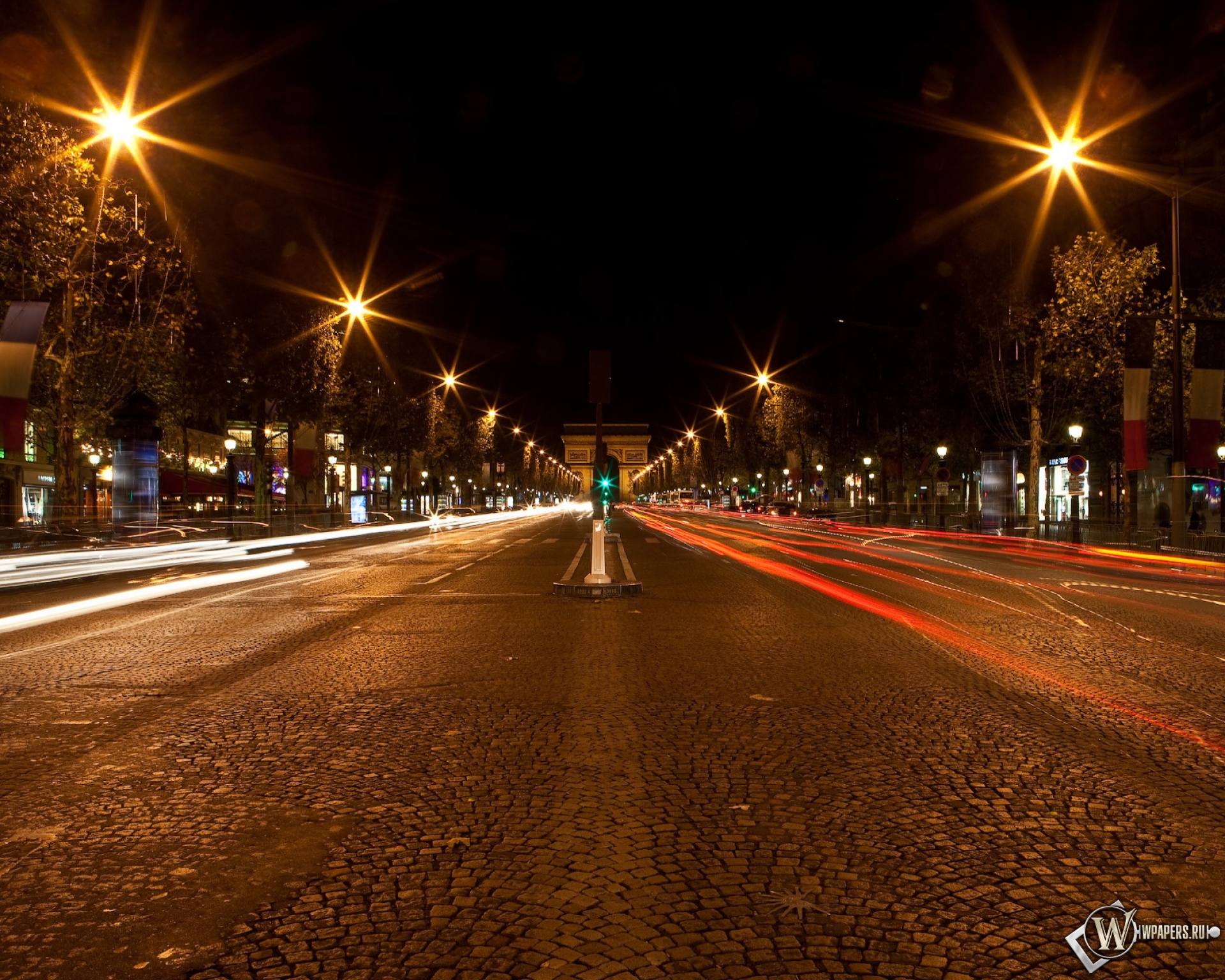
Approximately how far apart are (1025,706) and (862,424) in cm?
5111

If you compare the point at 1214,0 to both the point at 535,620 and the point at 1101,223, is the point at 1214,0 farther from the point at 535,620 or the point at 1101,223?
the point at 535,620

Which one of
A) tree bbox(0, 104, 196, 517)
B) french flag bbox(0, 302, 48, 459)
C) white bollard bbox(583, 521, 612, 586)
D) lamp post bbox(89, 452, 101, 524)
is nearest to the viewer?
white bollard bbox(583, 521, 612, 586)

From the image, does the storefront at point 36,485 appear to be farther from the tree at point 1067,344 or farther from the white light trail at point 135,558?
the tree at point 1067,344

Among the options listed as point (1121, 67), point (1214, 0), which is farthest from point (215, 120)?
point (1214, 0)

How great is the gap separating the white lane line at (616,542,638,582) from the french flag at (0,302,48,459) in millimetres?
13276

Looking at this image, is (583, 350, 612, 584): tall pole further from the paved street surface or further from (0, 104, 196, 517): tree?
(0, 104, 196, 517): tree

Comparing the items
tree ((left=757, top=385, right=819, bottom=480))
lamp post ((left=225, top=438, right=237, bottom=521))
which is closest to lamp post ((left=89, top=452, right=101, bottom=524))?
lamp post ((left=225, top=438, right=237, bottom=521))

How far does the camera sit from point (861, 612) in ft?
44.5

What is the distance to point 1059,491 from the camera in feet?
175

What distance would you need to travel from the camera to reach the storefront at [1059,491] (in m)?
49.0

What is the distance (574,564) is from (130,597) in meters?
9.97

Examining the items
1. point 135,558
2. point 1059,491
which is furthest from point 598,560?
point 1059,491

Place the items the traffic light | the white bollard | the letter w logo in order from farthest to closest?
the traffic light < the white bollard < the letter w logo

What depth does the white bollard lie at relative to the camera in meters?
15.8
